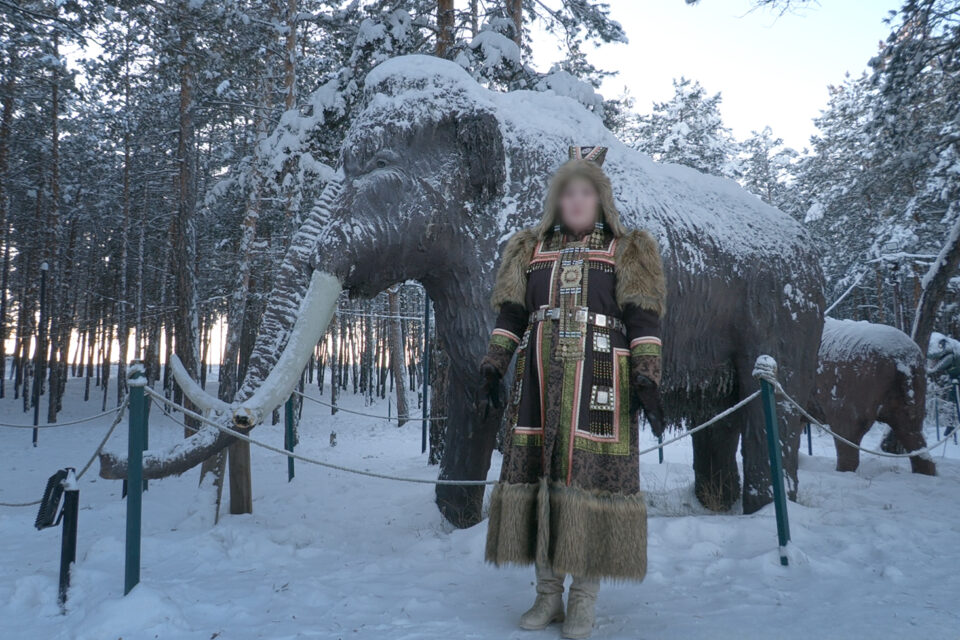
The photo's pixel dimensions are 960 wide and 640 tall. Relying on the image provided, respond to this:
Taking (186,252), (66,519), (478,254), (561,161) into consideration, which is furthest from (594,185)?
(186,252)

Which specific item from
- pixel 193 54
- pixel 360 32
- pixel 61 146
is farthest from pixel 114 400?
pixel 360 32

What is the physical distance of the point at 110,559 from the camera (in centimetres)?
317

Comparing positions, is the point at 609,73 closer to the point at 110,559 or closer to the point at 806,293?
the point at 806,293

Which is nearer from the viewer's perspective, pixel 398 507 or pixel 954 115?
pixel 398 507

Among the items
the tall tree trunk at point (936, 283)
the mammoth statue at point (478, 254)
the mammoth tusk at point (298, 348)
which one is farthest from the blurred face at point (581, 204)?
the tall tree trunk at point (936, 283)

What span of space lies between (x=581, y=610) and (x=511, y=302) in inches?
49.1

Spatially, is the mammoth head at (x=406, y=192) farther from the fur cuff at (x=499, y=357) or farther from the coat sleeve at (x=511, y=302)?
the fur cuff at (x=499, y=357)

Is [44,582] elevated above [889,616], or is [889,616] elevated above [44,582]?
[889,616]

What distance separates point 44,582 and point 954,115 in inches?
389

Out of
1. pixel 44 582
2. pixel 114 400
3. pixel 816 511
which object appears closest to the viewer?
pixel 44 582

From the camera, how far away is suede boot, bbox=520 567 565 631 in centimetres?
227

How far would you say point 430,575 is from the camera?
300 cm

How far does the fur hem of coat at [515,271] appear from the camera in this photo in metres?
2.61

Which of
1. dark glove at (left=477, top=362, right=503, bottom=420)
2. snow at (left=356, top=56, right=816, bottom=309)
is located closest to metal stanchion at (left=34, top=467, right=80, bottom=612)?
dark glove at (left=477, top=362, right=503, bottom=420)
